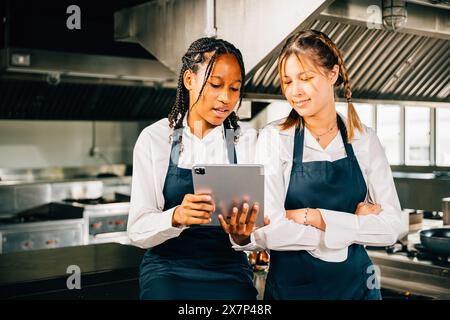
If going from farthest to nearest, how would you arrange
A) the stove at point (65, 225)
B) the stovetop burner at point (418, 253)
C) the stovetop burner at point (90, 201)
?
1. the stovetop burner at point (90, 201)
2. the stove at point (65, 225)
3. the stovetop burner at point (418, 253)

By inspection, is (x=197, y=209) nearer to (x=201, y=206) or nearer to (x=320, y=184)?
(x=201, y=206)

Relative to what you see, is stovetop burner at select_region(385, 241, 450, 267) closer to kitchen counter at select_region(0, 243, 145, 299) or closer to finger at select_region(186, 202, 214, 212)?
kitchen counter at select_region(0, 243, 145, 299)

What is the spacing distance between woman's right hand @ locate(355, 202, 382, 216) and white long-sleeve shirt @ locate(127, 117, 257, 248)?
0.36m

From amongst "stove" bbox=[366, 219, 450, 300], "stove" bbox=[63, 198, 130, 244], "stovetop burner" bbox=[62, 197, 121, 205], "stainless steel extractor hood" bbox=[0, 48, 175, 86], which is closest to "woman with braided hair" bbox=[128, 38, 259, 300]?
"stove" bbox=[366, 219, 450, 300]

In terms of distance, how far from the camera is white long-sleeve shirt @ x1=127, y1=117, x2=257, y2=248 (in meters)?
1.77

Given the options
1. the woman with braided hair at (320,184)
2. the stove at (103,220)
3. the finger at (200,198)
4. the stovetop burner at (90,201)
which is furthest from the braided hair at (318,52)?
the stovetop burner at (90,201)

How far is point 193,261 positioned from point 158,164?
313 mm

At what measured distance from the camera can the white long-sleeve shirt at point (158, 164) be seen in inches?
69.6

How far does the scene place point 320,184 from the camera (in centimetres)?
179

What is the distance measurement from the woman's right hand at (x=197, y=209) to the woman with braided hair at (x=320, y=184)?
0.18 m

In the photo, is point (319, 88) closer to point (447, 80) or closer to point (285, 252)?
point (285, 252)

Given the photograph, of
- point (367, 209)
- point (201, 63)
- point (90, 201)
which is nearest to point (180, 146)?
point (201, 63)

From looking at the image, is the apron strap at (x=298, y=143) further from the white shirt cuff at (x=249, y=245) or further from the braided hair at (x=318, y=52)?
the white shirt cuff at (x=249, y=245)
